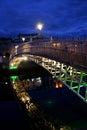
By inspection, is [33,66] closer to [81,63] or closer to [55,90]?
[55,90]

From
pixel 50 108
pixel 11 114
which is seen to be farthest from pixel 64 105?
pixel 11 114

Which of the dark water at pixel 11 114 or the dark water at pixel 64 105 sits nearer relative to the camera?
the dark water at pixel 64 105

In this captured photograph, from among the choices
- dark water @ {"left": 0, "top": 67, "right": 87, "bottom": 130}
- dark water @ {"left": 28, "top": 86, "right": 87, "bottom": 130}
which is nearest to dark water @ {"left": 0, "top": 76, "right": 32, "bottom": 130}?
dark water @ {"left": 0, "top": 67, "right": 87, "bottom": 130}

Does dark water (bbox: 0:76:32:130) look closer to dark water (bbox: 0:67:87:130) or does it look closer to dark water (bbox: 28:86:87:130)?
dark water (bbox: 0:67:87:130)

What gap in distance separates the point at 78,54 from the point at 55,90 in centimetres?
3171

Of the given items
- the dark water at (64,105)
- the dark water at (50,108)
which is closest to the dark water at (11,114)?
the dark water at (50,108)

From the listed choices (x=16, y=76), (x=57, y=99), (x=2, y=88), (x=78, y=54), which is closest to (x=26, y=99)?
(x=57, y=99)

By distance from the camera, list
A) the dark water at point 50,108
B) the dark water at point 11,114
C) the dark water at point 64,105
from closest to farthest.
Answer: the dark water at point 64,105
the dark water at point 50,108
the dark water at point 11,114

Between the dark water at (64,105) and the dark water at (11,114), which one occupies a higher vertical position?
the dark water at (64,105)

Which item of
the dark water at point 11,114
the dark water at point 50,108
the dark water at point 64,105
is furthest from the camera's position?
the dark water at point 11,114

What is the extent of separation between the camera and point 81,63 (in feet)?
72.4

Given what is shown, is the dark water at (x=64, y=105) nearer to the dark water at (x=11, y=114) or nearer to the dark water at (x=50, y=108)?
the dark water at (x=50, y=108)

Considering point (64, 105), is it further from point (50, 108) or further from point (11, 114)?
point (11, 114)

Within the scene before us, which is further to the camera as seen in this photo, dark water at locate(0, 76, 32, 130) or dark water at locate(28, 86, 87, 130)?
dark water at locate(0, 76, 32, 130)
